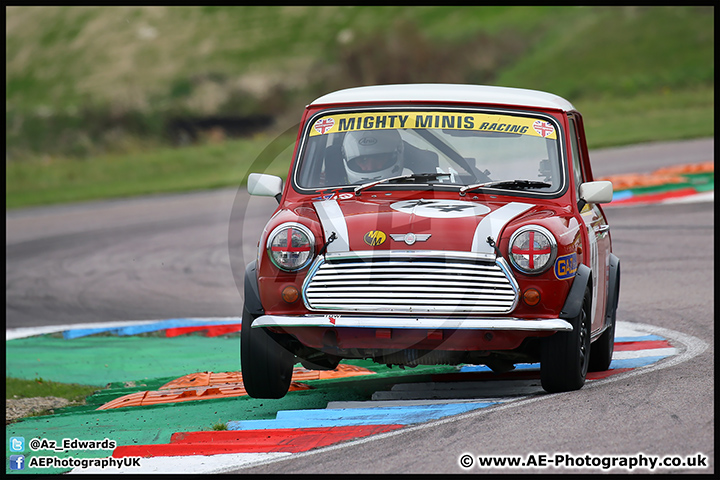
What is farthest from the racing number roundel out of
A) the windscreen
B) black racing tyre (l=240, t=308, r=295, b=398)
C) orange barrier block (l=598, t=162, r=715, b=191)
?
orange barrier block (l=598, t=162, r=715, b=191)

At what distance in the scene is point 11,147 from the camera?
35219 millimetres

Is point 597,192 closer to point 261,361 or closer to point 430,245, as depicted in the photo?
point 430,245

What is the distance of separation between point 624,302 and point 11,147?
30.2 meters

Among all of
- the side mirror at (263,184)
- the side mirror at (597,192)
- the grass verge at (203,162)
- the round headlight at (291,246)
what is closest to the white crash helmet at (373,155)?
the side mirror at (263,184)

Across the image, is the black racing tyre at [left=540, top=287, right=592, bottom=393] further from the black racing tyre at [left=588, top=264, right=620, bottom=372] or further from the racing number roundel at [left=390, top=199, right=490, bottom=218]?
the black racing tyre at [left=588, top=264, right=620, bottom=372]

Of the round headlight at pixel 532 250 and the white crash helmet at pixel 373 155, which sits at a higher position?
the white crash helmet at pixel 373 155

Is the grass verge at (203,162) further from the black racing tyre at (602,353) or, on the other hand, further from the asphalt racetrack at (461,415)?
the black racing tyre at (602,353)

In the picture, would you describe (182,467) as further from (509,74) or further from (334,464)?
(509,74)

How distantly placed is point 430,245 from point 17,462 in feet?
8.12

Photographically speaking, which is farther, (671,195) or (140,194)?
(140,194)

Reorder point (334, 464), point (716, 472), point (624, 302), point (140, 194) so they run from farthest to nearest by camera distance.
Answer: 1. point (140, 194)
2. point (624, 302)
3. point (334, 464)
4. point (716, 472)

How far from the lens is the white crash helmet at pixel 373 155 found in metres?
6.35

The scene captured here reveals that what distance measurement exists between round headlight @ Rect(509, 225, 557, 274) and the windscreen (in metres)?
0.87
